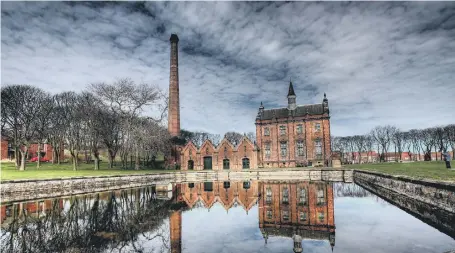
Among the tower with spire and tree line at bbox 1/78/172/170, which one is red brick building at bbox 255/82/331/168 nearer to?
the tower with spire

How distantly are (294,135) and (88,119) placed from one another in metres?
30.7

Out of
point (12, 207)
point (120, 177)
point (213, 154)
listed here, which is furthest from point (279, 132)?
point (12, 207)

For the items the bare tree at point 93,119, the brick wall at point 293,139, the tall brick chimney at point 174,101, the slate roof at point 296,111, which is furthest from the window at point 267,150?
the bare tree at point 93,119

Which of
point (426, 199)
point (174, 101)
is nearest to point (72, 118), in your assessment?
point (174, 101)

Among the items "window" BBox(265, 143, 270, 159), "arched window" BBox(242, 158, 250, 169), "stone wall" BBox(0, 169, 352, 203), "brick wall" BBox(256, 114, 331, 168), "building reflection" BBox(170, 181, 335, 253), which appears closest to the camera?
"building reflection" BBox(170, 181, 335, 253)

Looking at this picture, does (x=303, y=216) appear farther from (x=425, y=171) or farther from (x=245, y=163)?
(x=245, y=163)

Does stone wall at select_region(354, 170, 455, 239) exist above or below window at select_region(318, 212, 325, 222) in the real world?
above

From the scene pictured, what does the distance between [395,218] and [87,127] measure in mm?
35090

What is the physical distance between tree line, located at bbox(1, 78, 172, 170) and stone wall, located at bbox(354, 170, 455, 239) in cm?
2628

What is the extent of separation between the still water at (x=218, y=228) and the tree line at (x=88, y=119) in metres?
21.2

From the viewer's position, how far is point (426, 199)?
12.2 metres

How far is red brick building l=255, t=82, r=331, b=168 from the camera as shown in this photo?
42844 millimetres

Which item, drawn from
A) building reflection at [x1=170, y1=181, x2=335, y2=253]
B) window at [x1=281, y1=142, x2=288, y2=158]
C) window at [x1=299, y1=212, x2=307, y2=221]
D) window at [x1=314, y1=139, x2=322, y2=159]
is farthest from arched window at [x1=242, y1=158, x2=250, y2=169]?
window at [x1=299, y1=212, x2=307, y2=221]

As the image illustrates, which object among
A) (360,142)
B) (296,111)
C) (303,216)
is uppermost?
(296,111)
